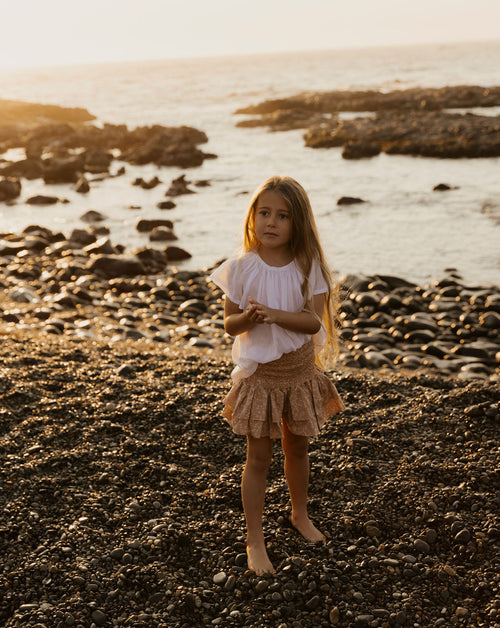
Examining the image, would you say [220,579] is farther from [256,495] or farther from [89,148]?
[89,148]

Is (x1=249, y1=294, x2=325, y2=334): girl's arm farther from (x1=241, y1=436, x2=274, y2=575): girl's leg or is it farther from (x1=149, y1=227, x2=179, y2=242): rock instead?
(x1=149, y1=227, x2=179, y2=242): rock

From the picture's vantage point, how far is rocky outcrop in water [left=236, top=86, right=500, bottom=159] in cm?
2856

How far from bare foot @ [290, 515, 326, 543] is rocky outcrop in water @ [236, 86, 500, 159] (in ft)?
86.1

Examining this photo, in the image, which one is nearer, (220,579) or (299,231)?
(299,231)

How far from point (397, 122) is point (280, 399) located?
34.8 m

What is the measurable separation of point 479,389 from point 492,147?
2464 centimetres

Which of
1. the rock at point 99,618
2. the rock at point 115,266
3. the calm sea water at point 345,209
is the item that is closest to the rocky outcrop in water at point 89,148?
the calm sea water at point 345,209

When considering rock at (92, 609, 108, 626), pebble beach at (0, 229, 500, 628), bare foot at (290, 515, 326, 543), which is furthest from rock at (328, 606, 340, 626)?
rock at (92, 609, 108, 626)

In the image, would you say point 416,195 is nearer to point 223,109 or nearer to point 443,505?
point 443,505

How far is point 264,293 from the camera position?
3398 mm

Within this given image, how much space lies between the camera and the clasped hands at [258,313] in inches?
125

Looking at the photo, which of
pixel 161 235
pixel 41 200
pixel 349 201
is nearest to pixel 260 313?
pixel 161 235

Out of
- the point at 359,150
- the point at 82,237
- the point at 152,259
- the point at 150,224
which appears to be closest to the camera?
the point at 152,259

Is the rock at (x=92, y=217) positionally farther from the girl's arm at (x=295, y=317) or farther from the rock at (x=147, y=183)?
the girl's arm at (x=295, y=317)
